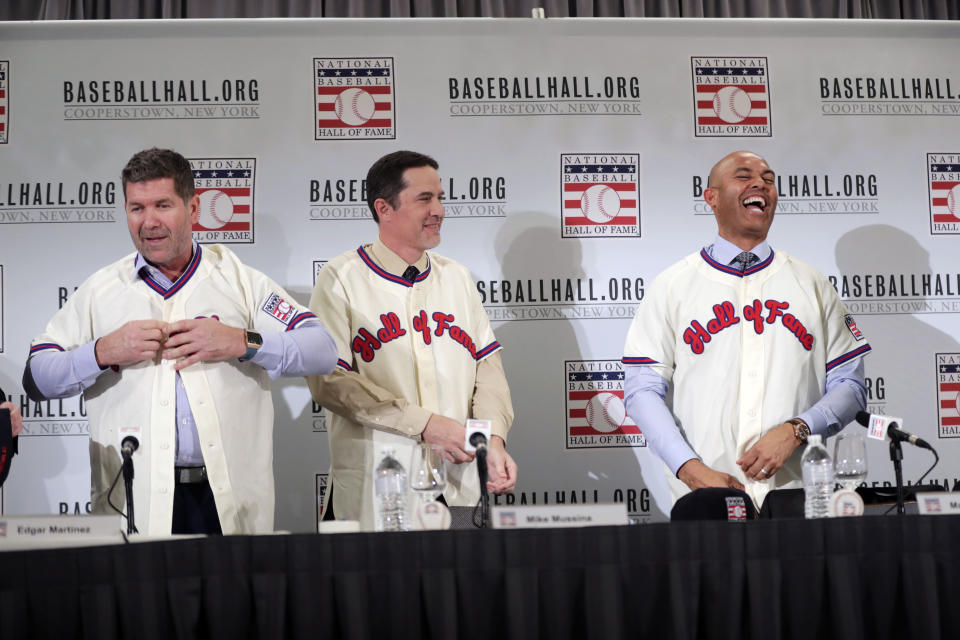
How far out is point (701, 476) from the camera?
3.18 meters

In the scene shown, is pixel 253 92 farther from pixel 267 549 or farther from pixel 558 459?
pixel 267 549

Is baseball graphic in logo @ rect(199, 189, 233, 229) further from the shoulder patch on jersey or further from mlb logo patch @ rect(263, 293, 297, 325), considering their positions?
the shoulder patch on jersey

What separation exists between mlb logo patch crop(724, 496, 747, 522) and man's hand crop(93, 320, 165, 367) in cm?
173

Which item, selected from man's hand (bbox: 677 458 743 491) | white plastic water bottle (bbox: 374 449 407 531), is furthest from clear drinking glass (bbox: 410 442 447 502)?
man's hand (bbox: 677 458 743 491)

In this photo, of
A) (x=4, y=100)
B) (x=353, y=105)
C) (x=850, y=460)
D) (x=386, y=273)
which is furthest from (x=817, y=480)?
(x=4, y=100)

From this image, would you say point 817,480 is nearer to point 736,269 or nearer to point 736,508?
point 736,508

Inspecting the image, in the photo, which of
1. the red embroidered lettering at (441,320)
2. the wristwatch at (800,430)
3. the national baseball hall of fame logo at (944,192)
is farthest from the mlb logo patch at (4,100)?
the national baseball hall of fame logo at (944,192)

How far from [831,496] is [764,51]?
2615 millimetres

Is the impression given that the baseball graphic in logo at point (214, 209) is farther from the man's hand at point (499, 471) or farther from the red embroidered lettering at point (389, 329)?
the man's hand at point (499, 471)

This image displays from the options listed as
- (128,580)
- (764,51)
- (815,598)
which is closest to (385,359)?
(128,580)

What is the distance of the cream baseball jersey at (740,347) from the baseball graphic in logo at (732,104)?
3.19 ft

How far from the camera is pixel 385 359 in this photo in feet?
11.3

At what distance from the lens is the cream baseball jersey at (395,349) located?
3357mm

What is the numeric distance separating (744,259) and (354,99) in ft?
6.04
